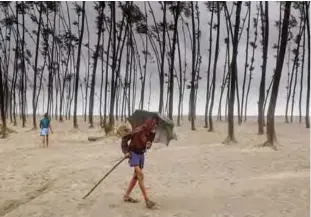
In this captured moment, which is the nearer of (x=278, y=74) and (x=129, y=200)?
(x=129, y=200)

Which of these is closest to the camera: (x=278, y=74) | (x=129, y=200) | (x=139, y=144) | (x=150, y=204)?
(x=150, y=204)

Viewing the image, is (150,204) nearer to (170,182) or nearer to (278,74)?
(170,182)

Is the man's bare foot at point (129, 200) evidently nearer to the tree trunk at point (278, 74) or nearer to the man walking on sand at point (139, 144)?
the man walking on sand at point (139, 144)

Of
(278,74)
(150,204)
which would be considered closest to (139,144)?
(150,204)

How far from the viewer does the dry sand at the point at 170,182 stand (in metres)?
9.20

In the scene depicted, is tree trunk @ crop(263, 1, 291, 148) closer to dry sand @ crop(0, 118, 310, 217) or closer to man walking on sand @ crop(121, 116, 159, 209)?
dry sand @ crop(0, 118, 310, 217)

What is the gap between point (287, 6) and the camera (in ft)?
57.2

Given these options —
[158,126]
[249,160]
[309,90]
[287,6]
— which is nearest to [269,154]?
[249,160]

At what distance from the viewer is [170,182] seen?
12.0 metres

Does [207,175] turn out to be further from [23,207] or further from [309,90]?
[309,90]

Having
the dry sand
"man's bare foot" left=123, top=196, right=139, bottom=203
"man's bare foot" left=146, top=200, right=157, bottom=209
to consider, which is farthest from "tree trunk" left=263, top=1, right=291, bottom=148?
"man's bare foot" left=146, top=200, right=157, bottom=209

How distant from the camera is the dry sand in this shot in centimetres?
920

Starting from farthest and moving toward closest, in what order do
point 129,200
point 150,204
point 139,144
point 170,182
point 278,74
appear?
point 278,74 → point 170,182 → point 129,200 → point 139,144 → point 150,204

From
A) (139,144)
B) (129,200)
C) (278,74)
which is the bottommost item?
(129,200)
